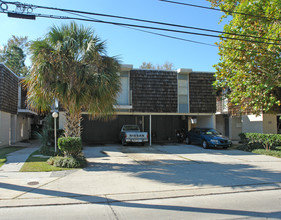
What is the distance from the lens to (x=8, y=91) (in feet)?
58.1

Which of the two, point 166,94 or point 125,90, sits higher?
point 125,90

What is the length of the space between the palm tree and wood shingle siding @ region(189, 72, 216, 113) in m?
10.5

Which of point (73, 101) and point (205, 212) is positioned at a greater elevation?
point (73, 101)

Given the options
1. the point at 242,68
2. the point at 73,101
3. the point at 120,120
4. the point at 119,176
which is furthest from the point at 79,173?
the point at 120,120

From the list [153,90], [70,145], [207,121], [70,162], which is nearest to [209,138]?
[207,121]

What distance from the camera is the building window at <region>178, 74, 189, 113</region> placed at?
19.6 meters

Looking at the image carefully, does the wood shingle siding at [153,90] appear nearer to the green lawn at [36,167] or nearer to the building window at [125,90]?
the building window at [125,90]

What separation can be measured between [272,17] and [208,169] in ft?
26.4

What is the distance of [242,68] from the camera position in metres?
13.6

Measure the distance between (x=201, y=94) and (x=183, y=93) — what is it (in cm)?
157

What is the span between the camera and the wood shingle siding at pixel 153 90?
18.7 meters

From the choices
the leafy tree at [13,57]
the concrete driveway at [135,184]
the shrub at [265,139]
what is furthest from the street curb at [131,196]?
the leafy tree at [13,57]

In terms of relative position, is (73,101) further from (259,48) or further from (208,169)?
(259,48)

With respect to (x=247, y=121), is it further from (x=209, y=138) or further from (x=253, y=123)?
(x=209, y=138)
